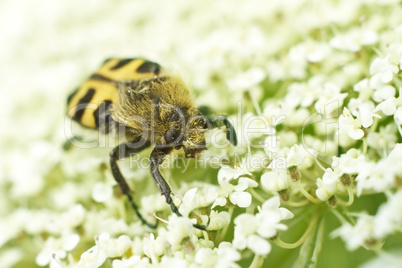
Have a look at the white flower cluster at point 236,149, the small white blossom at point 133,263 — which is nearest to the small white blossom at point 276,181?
the white flower cluster at point 236,149

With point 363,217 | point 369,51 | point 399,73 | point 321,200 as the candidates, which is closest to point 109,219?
point 321,200

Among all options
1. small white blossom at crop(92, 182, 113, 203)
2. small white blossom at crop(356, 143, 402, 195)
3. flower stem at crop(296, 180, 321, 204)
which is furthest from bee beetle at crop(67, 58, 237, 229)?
small white blossom at crop(356, 143, 402, 195)

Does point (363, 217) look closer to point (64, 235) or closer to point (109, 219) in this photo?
point (109, 219)

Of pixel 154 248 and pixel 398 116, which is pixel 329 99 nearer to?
pixel 398 116

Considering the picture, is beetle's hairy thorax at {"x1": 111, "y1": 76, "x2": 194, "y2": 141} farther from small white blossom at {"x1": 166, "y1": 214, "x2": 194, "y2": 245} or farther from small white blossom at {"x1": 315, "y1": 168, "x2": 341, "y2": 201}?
small white blossom at {"x1": 315, "y1": 168, "x2": 341, "y2": 201}

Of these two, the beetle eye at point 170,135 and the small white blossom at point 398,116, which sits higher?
the small white blossom at point 398,116

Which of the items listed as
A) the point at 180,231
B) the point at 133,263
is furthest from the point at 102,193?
the point at 180,231

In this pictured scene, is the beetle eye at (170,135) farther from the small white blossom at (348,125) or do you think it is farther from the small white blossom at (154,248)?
the small white blossom at (348,125)
